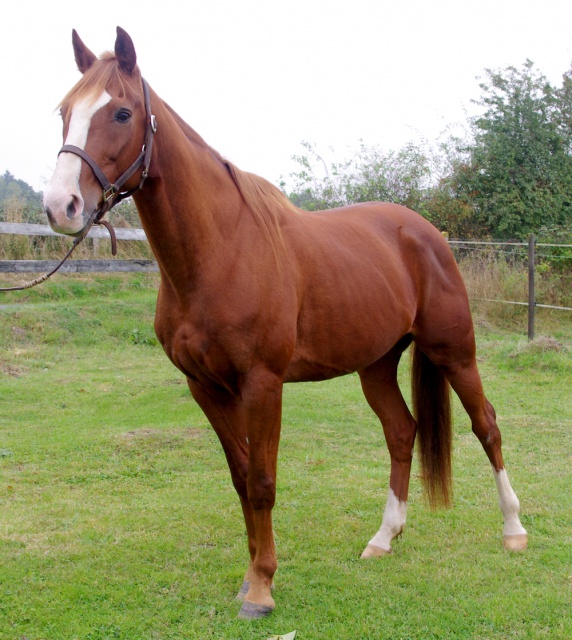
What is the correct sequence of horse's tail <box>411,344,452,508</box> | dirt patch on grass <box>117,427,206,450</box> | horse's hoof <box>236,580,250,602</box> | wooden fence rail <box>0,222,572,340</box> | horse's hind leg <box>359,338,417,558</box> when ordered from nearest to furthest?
horse's hoof <box>236,580,250,602</box> < horse's hind leg <box>359,338,417,558</box> < horse's tail <box>411,344,452,508</box> < dirt patch on grass <box>117,427,206,450</box> < wooden fence rail <box>0,222,572,340</box>

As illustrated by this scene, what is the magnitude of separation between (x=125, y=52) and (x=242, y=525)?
9.09ft

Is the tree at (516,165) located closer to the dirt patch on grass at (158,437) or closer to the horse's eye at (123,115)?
the dirt patch on grass at (158,437)

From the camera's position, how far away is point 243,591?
312 cm

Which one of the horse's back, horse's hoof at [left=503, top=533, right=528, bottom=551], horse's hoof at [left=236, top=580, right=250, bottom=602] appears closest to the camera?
horse's hoof at [left=236, top=580, right=250, bottom=602]

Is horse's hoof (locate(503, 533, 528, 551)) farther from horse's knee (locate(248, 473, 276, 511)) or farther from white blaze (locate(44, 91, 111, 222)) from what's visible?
white blaze (locate(44, 91, 111, 222))

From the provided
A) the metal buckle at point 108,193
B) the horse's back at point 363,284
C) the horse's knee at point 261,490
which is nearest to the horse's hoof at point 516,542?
the horse's back at point 363,284

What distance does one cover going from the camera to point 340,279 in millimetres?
3361

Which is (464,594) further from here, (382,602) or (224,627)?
(224,627)

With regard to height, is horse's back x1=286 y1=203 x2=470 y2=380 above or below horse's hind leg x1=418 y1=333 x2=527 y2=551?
above

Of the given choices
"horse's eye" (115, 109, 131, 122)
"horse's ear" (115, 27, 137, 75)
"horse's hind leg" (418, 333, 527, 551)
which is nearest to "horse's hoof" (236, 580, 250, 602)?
"horse's hind leg" (418, 333, 527, 551)

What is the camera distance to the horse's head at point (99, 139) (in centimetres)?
226

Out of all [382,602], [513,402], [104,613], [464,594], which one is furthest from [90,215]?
[513,402]

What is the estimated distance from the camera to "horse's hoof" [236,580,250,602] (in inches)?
122

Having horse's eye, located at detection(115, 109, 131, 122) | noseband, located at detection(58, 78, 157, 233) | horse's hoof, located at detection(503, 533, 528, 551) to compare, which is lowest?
horse's hoof, located at detection(503, 533, 528, 551)
